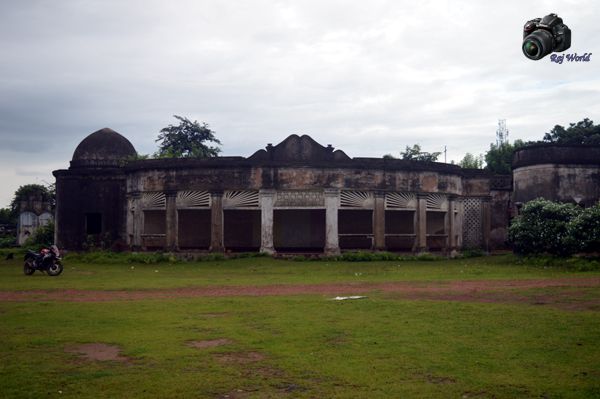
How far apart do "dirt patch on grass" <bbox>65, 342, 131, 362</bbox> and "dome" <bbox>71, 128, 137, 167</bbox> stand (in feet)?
83.2

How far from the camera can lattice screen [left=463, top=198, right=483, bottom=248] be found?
32438 mm

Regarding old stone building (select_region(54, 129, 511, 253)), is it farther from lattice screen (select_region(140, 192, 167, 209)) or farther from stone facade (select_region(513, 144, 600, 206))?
stone facade (select_region(513, 144, 600, 206))

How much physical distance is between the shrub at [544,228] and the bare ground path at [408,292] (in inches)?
225

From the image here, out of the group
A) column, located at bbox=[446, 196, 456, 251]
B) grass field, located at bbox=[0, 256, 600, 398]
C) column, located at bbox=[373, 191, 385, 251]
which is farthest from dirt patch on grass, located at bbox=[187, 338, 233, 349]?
column, located at bbox=[446, 196, 456, 251]

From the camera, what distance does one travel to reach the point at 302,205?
27.6 m

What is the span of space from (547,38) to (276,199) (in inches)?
915

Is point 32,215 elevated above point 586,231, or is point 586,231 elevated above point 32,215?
point 32,215

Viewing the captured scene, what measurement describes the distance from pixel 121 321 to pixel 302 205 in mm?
15703

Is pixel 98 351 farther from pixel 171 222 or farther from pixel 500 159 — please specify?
pixel 500 159

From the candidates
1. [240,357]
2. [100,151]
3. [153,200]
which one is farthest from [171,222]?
[240,357]

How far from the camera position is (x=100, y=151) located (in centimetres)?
3538

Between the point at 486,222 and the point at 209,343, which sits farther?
the point at 486,222

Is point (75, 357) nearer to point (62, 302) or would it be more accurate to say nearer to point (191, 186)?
point (62, 302)

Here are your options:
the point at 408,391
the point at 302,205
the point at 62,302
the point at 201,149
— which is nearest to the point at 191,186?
the point at 302,205
